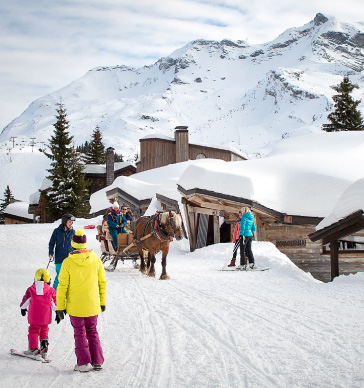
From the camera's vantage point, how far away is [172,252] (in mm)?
22000

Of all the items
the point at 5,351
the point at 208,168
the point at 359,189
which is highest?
the point at 208,168

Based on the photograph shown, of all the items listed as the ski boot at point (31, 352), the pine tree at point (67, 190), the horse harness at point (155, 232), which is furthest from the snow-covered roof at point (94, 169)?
the ski boot at point (31, 352)

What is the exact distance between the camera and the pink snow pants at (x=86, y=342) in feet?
17.2

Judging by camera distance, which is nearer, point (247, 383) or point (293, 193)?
point (247, 383)

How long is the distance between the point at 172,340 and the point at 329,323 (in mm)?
2215

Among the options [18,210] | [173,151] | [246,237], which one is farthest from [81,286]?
[18,210]

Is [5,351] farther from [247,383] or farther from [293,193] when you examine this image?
[293,193]

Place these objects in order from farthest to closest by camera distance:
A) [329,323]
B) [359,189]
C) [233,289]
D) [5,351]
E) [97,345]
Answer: [359,189], [233,289], [329,323], [5,351], [97,345]

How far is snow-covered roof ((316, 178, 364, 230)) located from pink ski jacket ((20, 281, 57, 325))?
7604 millimetres

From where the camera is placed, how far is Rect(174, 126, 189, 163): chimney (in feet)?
139

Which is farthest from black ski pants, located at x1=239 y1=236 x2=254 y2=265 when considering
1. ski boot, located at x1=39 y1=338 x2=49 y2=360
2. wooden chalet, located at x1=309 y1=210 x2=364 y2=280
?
ski boot, located at x1=39 y1=338 x2=49 y2=360

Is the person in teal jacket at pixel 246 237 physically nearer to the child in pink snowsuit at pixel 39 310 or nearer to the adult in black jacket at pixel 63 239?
the adult in black jacket at pixel 63 239

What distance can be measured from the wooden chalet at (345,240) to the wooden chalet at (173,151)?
26.8 m

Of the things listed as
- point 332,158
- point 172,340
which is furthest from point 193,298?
point 332,158
